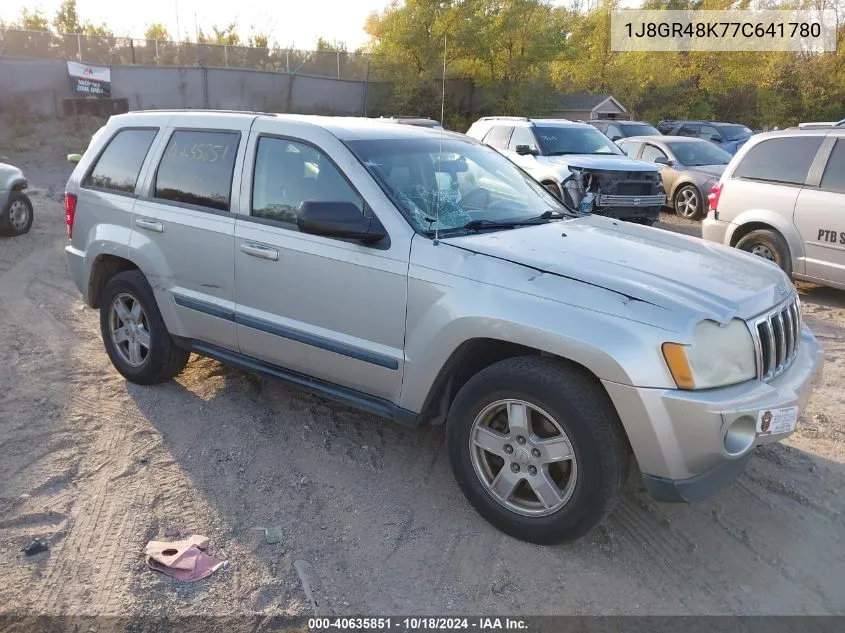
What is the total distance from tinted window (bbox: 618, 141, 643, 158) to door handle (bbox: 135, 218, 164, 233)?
39.1 feet

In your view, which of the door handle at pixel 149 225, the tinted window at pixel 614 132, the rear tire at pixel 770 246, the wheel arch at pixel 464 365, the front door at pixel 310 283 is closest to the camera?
the wheel arch at pixel 464 365

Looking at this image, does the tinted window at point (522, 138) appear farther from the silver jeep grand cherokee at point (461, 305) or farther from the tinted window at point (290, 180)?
the tinted window at point (290, 180)

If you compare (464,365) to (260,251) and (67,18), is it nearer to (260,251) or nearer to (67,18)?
(260,251)

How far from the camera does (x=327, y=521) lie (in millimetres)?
3564

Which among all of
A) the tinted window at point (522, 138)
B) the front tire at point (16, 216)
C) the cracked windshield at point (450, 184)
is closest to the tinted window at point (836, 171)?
the cracked windshield at point (450, 184)

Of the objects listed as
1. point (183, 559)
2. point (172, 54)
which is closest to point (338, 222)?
point (183, 559)

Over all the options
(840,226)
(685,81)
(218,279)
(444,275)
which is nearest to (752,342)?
(444,275)

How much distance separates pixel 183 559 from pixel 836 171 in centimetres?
715

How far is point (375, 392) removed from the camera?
12.5 ft

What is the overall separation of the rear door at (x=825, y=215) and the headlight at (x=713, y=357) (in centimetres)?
491

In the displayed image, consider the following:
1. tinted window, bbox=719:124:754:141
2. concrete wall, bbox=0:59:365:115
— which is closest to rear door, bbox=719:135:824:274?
tinted window, bbox=719:124:754:141

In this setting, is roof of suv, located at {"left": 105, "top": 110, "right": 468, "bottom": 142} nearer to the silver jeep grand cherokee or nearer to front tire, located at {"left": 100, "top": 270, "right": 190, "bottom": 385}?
the silver jeep grand cherokee

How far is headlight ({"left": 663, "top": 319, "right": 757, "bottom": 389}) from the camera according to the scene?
2.88 metres

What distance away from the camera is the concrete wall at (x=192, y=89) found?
22.7m
